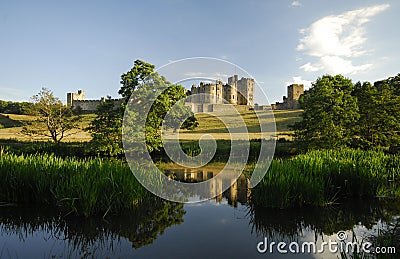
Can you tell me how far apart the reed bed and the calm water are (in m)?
0.26

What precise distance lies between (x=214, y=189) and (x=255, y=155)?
29.5 feet

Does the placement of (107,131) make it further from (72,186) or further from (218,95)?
(72,186)

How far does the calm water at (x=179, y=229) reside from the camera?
396 centimetres

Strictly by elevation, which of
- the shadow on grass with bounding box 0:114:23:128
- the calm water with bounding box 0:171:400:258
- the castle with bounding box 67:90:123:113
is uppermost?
the castle with bounding box 67:90:123:113

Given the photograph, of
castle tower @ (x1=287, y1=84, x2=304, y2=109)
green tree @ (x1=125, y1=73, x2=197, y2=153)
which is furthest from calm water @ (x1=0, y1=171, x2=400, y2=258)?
castle tower @ (x1=287, y1=84, x2=304, y2=109)

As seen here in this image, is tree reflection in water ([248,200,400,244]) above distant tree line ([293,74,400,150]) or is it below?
below

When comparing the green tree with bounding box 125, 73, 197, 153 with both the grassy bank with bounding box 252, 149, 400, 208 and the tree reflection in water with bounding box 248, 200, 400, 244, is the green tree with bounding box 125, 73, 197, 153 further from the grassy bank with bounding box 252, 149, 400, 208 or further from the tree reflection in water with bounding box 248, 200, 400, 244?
the tree reflection in water with bounding box 248, 200, 400, 244

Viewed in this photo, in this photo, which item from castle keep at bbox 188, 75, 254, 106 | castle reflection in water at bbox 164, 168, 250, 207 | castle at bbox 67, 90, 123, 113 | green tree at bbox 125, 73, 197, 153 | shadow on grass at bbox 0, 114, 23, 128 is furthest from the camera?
castle at bbox 67, 90, 123, 113

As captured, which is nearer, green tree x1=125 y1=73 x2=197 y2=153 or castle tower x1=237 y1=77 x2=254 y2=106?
castle tower x1=237 y1=77 x2=254 y2=106

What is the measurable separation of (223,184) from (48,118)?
1389 centimetres

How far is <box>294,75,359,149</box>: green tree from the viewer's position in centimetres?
1287

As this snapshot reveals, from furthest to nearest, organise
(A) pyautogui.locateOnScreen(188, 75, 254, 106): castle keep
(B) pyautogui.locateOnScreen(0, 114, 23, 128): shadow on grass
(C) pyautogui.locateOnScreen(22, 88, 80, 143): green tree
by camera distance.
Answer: (B) pyautogui.locateOnScreen(0, 114, 23, 128): shadow on grass
(C) pyautogui.locateOnScreen(22, 88, 80, 143): green tree
(A) pyautogui.locateOnScreen(188, 75, 254, 106): castle keep

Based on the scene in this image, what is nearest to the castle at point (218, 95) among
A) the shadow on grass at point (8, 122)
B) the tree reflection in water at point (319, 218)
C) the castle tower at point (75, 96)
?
the tree reflection in water at point (319, 218)

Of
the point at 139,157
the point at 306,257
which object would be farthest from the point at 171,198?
the point at 139,157
